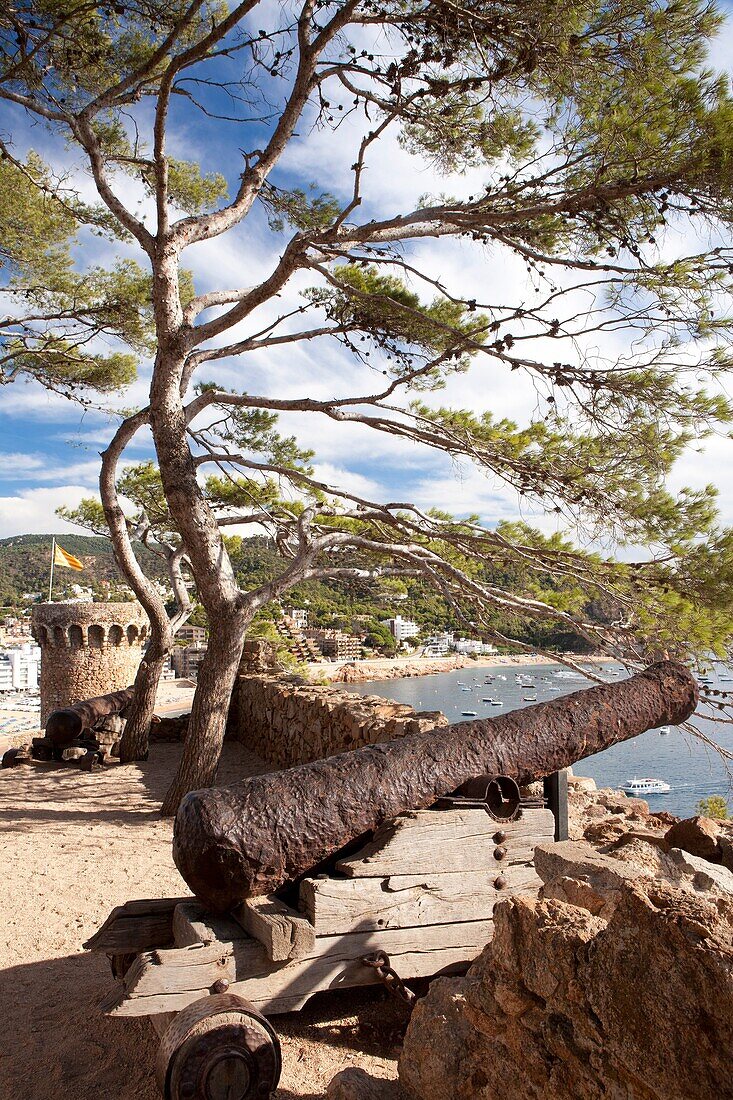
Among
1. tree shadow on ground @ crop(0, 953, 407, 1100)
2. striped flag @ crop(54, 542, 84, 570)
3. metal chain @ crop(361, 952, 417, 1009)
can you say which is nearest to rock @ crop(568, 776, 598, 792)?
tree shadow on ground @ crop(0, 953, 407, 1100)

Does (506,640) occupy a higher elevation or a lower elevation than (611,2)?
lower

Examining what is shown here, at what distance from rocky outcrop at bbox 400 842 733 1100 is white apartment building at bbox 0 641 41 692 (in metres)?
71.8

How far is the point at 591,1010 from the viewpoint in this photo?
4.75 ft

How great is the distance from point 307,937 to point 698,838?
185 centimetres

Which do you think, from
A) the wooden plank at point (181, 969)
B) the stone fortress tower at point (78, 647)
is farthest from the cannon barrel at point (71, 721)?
the wooden plank at point (181, 969)

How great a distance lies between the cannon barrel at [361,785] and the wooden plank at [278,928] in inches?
2.2

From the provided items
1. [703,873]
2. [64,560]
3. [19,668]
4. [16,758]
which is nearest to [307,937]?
[703,873]

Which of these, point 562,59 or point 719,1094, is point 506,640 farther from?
point 719,1094

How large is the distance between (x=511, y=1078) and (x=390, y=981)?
1.04 meters

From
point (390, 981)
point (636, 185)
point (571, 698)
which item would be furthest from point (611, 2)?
point (390, 981)

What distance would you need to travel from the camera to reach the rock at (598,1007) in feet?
4.11

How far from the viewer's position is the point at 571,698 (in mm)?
3287

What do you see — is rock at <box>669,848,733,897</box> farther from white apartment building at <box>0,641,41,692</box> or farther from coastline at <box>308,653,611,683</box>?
white apartment building at <box>0,641,41,692</box>

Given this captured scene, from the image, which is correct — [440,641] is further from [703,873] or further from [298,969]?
[298,969]
